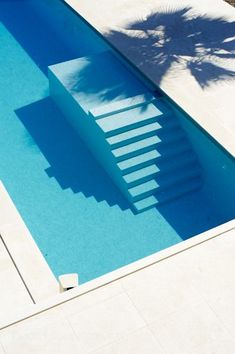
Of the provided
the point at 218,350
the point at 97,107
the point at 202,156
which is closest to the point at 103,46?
the point at 97,107

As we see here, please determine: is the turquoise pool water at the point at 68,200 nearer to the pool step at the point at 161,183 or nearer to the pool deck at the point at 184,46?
the pool step at the point at 161,183

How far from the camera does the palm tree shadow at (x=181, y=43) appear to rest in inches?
508

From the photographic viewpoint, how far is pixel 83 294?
27.2ft

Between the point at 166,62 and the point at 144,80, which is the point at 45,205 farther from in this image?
the point at 166,62

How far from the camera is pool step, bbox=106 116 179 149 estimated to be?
11570 millimetres

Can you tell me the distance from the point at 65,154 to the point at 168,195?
282 cm

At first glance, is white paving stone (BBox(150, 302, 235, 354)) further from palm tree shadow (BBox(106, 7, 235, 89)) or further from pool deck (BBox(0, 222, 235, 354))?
palm tree shadow (BBox(106, 7, 235, 89))

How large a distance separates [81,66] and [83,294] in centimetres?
687

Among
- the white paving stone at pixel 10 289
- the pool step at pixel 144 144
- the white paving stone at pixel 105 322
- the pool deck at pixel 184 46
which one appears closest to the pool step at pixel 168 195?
the pool step at pixel 144 144

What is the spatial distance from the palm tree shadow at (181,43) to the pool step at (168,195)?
94.4 inches

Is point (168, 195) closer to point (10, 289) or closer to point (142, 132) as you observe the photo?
point (142, 132)

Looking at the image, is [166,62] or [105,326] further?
[166,62]

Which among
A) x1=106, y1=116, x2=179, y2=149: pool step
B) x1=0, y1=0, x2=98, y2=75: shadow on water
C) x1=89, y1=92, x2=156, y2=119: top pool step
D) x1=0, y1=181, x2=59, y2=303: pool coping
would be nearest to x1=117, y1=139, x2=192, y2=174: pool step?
x1=106, y1=116, x2=179, y2=149: pool step

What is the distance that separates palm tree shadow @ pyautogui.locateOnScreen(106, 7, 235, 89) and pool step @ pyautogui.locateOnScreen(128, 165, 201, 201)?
2155mm
